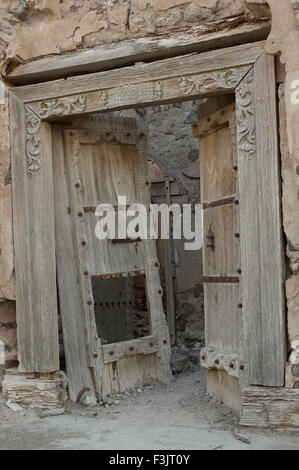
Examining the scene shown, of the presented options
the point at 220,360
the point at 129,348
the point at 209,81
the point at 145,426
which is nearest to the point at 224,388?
the point at 220,360

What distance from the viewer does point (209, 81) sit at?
4059mm

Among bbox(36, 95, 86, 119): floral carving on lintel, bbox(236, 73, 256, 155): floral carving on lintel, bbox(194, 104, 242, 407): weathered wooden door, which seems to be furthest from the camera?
bbox(36, 95, 86, 119): floral carving on lintel

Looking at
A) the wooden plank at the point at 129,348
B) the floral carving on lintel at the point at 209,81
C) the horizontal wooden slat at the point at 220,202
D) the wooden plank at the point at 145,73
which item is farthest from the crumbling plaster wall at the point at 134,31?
the wooden plank at the point at 129,348

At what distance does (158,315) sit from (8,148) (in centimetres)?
189

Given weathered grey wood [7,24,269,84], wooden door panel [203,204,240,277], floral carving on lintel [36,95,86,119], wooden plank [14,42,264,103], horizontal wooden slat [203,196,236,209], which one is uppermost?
weathered grey wood [7,24,269,84]

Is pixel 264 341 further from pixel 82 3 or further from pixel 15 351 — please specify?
pixel 82 3

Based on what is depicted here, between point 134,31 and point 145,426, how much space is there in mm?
2816

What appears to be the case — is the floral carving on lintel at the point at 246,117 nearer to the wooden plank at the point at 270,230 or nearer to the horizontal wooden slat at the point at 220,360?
the wooden plank at the point at 270,230

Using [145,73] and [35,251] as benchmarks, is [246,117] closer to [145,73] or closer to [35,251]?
[145,73]

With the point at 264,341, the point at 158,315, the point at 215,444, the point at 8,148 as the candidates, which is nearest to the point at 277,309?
the point at 264,341

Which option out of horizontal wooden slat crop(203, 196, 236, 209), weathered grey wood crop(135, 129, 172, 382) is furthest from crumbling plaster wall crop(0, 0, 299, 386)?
weathered grey wood crop(135, 129, 172, 382)

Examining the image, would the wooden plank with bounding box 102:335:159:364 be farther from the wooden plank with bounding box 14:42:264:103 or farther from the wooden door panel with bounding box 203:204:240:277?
the wooden plank with bounding box 14:42:264:103

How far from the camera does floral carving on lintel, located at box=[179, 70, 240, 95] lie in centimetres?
396

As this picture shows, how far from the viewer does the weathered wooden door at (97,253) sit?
4820 millimetres
